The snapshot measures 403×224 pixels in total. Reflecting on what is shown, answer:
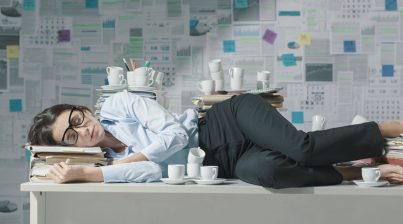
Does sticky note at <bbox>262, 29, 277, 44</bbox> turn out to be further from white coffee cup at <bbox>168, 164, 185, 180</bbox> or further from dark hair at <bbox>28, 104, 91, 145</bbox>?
white coffee cup at <bbox>168, 164, 185, 180</bbox>

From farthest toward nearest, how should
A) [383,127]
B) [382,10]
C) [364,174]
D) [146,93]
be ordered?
[382,10] → [146,93] → [383,127] → [364,174]

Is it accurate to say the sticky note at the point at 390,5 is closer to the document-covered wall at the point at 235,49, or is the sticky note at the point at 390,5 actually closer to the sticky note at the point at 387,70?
the document-covered wall at the point at 235,49

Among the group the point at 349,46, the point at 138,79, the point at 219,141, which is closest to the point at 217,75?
the point at 138,79

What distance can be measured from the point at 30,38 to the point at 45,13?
159mm

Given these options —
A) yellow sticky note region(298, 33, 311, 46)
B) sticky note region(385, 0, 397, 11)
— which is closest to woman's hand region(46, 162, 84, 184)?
yellow sticky note region(298, 33, 311, 46)

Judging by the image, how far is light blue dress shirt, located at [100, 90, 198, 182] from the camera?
2.22 meters

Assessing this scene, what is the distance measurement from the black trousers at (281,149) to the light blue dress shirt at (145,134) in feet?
0.49

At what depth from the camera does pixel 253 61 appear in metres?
3.78

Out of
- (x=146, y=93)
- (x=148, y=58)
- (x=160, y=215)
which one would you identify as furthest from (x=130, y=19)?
(x=160, y=215)

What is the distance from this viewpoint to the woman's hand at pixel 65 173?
2.14 m

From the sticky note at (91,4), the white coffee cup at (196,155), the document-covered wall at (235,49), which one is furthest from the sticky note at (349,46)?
the white coffee cup at (196,155)

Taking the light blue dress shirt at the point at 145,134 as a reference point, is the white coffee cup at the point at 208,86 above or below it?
above

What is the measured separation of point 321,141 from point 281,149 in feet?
0.42

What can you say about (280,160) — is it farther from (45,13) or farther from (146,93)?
(45,13)
